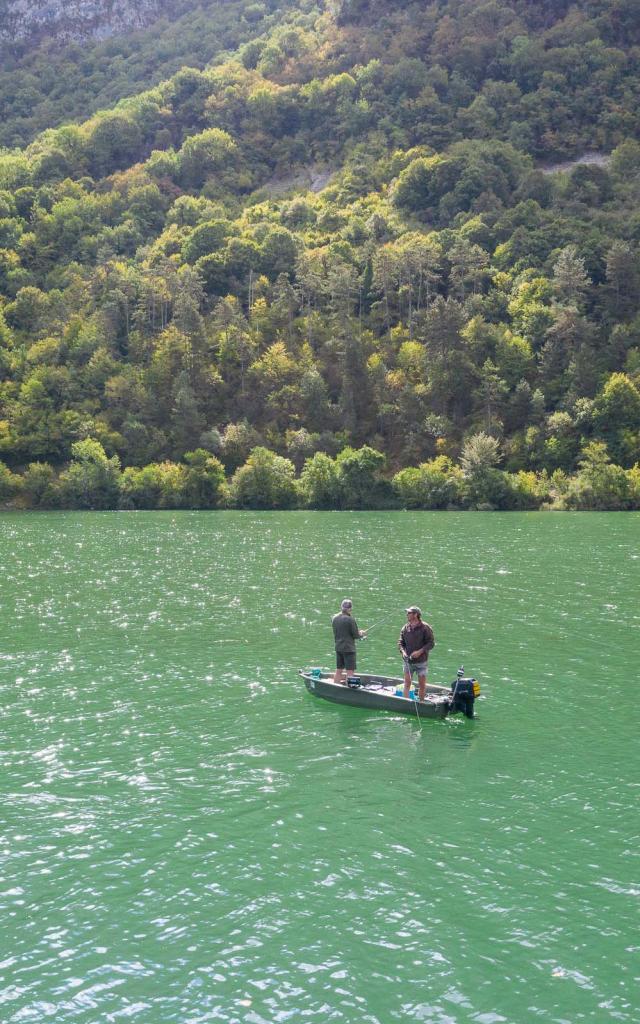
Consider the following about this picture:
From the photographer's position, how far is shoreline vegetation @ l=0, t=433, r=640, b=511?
337ft

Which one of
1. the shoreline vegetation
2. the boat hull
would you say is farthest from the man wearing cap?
the shoreline vegetation

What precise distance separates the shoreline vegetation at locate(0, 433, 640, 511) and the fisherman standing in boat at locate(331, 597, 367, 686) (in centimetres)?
8153

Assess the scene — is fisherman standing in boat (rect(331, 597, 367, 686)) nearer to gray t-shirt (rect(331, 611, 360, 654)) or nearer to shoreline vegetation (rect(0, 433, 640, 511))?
gray t-shirt (rect(331, 611, 360, 654))

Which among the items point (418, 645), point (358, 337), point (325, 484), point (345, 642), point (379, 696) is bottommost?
point (379, 696)

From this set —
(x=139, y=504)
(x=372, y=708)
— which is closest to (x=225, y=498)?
(x=139, y=504)

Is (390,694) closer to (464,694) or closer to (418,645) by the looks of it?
(418,645)

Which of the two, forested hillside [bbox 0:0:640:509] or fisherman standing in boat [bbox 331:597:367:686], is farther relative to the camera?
forested hillside [bbox 0:0:640:509]

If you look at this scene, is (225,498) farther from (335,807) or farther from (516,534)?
(335,807)

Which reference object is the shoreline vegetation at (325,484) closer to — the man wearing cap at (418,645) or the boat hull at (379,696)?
the boat hull at (379,696)

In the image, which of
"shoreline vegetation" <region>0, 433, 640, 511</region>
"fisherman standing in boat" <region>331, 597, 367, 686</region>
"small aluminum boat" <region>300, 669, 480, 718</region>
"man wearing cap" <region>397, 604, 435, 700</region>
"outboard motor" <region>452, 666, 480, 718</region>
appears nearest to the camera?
"outboard motor" <region>452, 666, 480, 718</region>

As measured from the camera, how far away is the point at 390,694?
24328 mm

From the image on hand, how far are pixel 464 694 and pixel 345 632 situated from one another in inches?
165

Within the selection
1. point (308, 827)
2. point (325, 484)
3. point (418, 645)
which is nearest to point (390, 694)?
point (418, 645)

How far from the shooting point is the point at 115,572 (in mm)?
53219
